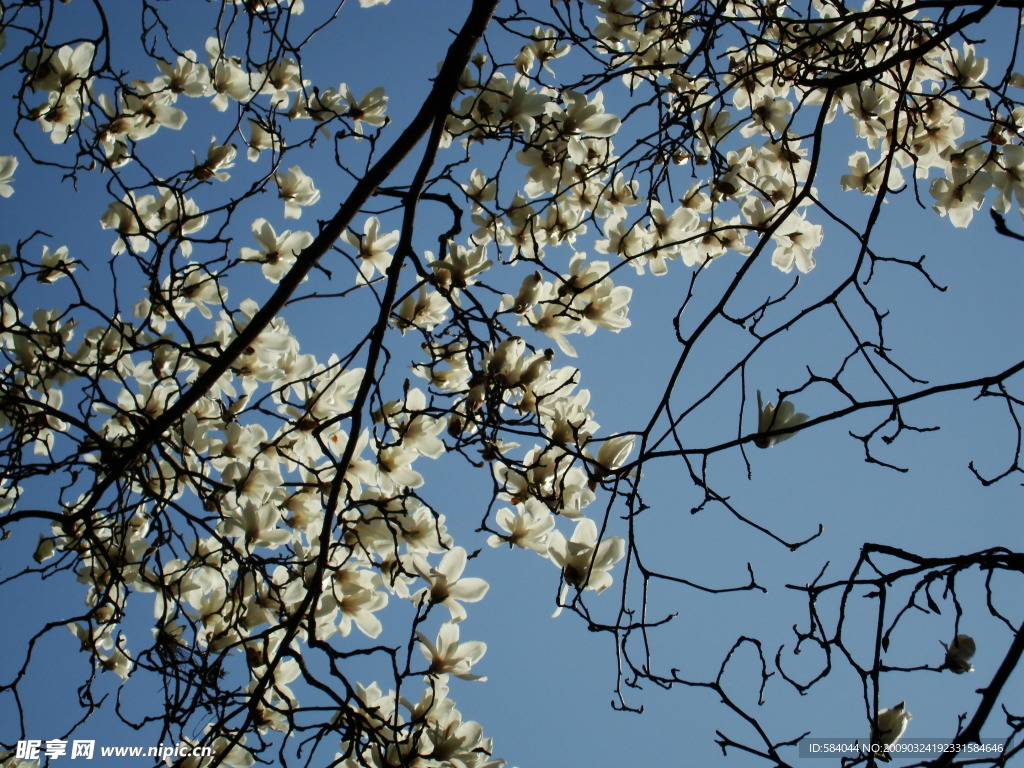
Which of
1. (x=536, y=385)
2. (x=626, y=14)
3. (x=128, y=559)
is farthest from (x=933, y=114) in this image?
(x=128, y=559)

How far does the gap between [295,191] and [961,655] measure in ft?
5.35

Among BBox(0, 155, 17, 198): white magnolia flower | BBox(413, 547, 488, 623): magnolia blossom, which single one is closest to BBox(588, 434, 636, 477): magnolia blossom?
BBox(413, 547, 488, 623): magnolia blossom

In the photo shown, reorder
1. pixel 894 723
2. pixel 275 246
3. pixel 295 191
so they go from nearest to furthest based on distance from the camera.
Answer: pixel 894 723 < pixel 275 246 < pixel 295 191

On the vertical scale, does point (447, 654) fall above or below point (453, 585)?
below

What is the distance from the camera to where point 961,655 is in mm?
1096

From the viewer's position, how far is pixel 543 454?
1.45 m

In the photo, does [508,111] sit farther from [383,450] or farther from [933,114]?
[933,114]

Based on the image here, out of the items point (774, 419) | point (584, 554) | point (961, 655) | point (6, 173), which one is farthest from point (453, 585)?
point (6, 173)

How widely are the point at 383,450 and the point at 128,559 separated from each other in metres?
0.64

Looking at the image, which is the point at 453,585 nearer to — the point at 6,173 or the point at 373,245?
the point at 373,245

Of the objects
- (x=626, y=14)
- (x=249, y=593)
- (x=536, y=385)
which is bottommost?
(x=249, y=593)

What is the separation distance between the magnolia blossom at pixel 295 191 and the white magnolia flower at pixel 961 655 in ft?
5.25

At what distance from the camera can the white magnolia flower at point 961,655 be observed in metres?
1.09

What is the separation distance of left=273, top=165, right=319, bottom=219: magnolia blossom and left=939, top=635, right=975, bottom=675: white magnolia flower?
5.25 ft
